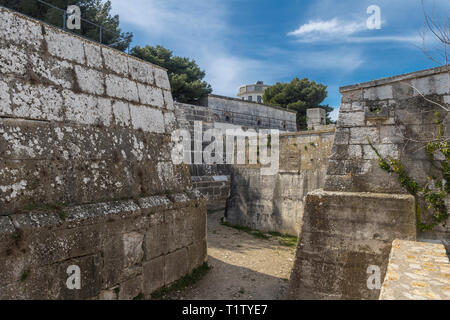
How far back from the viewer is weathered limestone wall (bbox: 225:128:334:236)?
977cm

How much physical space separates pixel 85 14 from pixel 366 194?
1680 centimetres

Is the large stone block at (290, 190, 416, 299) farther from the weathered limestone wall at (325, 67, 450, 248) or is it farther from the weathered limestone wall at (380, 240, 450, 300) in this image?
the weathered limestone wall at (380, 240, 450, 300)

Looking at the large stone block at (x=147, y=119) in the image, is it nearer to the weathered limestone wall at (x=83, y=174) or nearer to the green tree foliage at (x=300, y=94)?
the weathered limestone wall at (x=83, y=174)

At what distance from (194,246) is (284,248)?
4468mm

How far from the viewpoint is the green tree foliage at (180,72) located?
19.6 m

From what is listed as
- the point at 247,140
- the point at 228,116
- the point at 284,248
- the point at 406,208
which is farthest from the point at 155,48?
the point at 406,208

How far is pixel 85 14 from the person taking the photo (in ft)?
52.1

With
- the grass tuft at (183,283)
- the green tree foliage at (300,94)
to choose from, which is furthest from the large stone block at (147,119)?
the green tree foliage at (300,94)

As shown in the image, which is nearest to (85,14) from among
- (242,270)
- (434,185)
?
(242,270)

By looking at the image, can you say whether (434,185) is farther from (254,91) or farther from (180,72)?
(254,91)

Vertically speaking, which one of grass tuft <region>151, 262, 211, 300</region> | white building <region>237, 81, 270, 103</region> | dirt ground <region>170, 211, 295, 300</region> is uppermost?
white building <region>237, 81, 270, 103</region>

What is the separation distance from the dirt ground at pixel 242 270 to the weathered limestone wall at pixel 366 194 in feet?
4.46

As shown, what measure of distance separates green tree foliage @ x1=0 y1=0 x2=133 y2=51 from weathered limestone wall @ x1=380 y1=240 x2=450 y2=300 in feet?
40.7

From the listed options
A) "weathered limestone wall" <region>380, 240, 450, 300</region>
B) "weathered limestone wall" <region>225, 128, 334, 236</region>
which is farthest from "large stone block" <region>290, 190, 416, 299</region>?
"weathered limestone wall" <region>225, 128, 334, 236</region>
